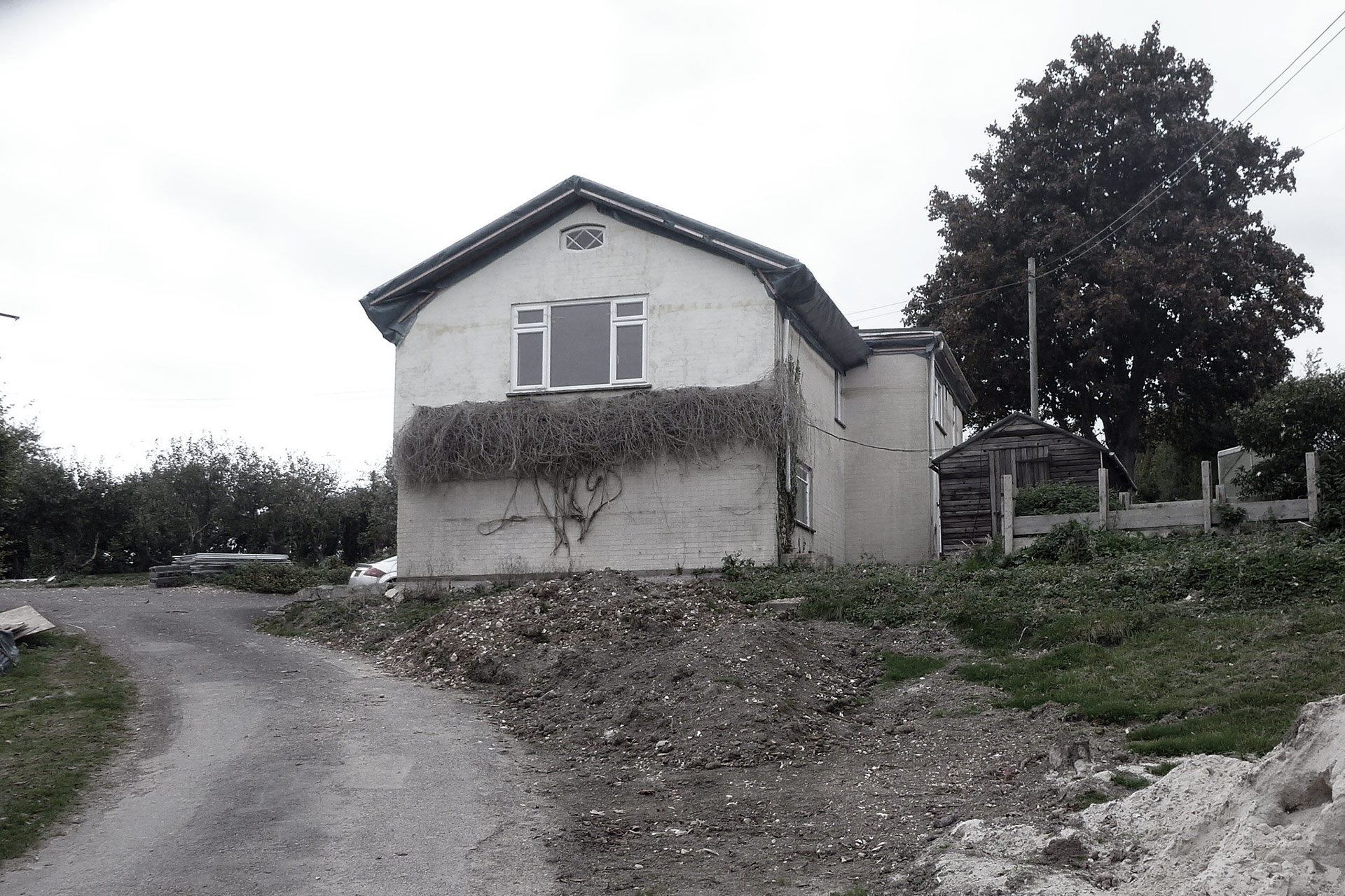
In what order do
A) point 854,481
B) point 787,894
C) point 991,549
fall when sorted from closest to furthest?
point 787,894
point 991,549
point 854,481

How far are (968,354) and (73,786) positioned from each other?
101 ft

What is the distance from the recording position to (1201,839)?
6.59 metres

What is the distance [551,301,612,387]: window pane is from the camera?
21562 mm

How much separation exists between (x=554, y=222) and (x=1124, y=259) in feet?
61.9

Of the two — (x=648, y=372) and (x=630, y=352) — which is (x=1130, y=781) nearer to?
(x=648, y=372)

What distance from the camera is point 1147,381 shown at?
37375 mm

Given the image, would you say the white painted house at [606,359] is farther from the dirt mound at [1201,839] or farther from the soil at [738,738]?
the dirt mound at [1201,839]

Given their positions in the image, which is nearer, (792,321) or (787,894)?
(787,894)

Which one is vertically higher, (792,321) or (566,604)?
(792,321)

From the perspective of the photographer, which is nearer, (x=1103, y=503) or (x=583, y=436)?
(x=1103, y=503)

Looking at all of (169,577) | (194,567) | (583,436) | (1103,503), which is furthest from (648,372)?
Answer: (194,567)

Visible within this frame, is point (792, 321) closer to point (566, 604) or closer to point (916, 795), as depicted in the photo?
point (566, 604)

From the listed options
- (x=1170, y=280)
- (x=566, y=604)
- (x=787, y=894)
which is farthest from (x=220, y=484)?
(x=787, y=894)

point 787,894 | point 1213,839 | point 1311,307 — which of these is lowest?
point 787,894
